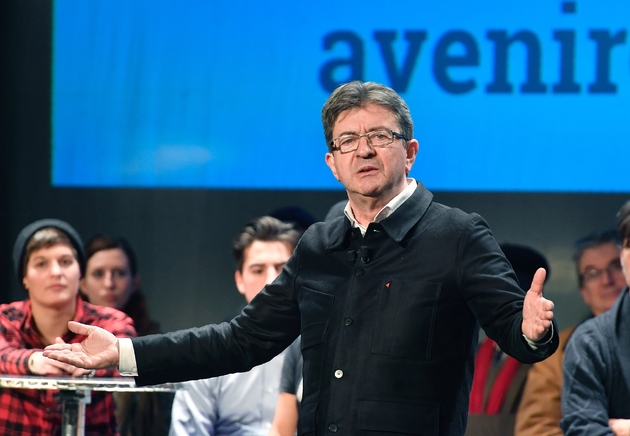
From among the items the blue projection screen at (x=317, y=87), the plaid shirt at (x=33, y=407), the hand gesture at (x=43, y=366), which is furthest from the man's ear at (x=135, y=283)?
the hand gesture at (x=43, y=366)

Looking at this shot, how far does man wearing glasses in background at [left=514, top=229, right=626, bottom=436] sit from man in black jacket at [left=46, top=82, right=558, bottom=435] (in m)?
1.57

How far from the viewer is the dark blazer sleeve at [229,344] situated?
2.34 metres

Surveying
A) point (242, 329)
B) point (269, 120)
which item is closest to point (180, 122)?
point (269, 120)

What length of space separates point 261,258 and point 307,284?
5.61 ft

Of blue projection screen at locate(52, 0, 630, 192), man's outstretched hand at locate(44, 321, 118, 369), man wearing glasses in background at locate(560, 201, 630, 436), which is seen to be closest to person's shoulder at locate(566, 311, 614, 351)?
man wearing glasses in background at locate(560, 201, 630, 436)

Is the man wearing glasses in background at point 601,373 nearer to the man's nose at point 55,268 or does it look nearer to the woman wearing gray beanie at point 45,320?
the woman wearing gray beanie at point 45,320

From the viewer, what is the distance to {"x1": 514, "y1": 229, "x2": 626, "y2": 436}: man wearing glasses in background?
3.59 m

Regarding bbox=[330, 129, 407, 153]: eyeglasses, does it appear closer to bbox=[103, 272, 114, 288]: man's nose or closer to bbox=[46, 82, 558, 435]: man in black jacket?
bbox=[46, 82, 558, 435]: man in black jacket

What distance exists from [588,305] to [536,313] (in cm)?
274

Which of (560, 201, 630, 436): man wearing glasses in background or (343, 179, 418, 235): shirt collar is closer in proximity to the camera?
(343, 179, 418, 235): shirt collar

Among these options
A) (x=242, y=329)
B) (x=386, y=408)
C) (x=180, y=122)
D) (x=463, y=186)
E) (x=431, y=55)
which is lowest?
(x=386, y=408)

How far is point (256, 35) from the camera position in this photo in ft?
15.6

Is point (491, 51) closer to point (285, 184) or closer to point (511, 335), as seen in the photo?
point (285, 184)

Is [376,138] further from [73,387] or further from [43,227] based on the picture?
[43,227]
